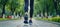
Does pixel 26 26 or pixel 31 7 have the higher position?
pixel 31 7

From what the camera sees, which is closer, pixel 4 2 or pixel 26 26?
pixel 26 26

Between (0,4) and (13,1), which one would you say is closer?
(0,4)

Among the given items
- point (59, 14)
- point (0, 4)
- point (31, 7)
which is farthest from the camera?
point (0, 4)

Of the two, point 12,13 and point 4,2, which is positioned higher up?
point 4,2

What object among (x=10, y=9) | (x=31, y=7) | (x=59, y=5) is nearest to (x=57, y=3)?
(x=59, y=5)

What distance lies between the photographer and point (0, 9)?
104 feet

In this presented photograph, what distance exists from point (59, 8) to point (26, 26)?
12531 millimetres

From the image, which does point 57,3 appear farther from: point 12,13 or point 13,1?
point 12,13

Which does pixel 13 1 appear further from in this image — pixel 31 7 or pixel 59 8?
pixel 31 7

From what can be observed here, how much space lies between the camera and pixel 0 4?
2914 centimetres

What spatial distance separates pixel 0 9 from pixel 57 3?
12.5m

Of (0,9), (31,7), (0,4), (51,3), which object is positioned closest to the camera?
(31,7)

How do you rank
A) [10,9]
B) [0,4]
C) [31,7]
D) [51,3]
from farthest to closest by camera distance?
[10,9] → [0,4] → [51,3] → [31,7]

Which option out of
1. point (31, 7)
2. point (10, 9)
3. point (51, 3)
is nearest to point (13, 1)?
point (10, 9)
